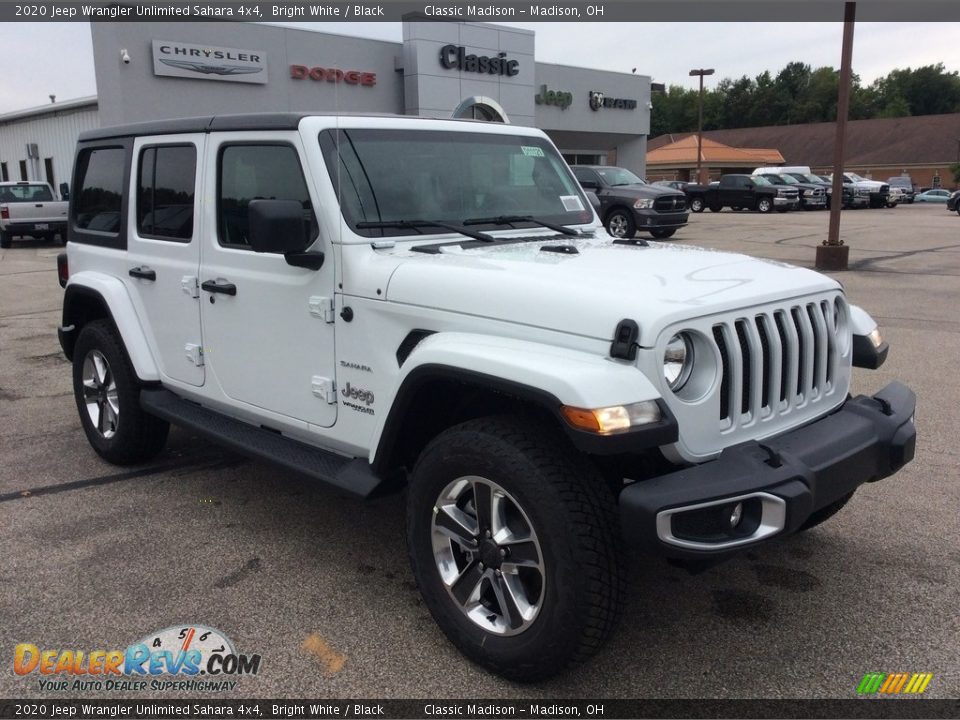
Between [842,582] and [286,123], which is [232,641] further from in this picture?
[842,582]

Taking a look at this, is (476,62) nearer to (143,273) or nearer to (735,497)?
(143,273)

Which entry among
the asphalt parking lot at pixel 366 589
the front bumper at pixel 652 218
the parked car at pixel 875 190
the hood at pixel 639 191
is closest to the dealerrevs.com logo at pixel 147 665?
the asphalt parking lot at pixel 366 589

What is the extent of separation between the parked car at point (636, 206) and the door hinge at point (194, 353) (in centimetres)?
1424

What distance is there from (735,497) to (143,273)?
132 inches

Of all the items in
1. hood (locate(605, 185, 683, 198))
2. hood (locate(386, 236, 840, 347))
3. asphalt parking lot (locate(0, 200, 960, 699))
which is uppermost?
hood (locate(605, 185, 683, 198))

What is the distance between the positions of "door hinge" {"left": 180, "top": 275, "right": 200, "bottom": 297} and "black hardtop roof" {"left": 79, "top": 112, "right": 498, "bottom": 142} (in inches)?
28.2

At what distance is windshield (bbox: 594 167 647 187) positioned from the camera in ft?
63.4

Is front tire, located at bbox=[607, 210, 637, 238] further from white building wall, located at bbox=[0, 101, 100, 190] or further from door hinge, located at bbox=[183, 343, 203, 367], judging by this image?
white building wall, located at bbox=[0, 101, 100, 190]

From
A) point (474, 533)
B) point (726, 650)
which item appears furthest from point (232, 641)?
point (726, 650)

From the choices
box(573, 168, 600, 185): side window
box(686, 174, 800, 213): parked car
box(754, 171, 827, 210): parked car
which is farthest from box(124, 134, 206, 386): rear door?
box(754, 171, 827, 210): parked car

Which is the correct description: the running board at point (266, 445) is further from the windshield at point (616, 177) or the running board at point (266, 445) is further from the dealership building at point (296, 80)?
the windshield at point (616, 177)

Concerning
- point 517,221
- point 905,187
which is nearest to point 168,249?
point 517,221

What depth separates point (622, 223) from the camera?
18.4 m

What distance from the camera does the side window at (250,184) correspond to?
3.53 metres
